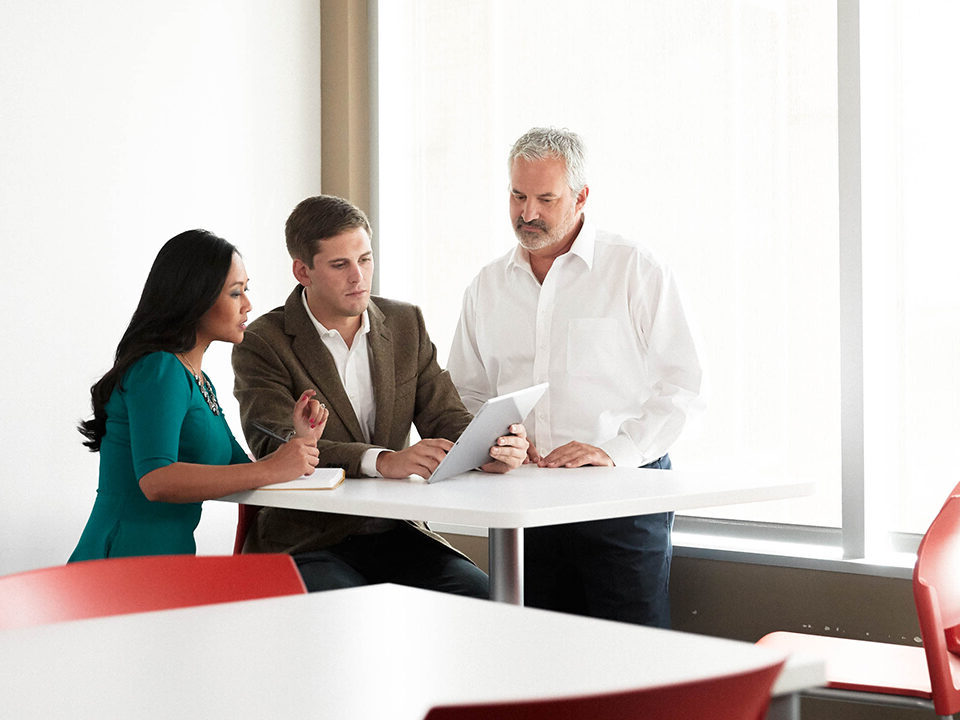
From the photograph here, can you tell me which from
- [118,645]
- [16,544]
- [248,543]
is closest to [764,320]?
[248,543]

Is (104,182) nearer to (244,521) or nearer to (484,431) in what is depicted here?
(244,521)

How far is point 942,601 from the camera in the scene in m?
2.09

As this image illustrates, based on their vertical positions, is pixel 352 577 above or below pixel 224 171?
below

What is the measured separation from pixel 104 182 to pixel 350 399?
1.36 metres

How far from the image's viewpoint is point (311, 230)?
9.11 ft

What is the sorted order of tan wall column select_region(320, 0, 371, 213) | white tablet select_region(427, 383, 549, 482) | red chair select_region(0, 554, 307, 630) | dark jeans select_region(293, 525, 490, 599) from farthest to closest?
tan wall column select_region(320, 0, 371, 213) → dark jeans select_region(293, 525, 490, 599) → white tablet select_region(427, 383, 549, 482) → red chair select_region(0, 554, 307, 630)

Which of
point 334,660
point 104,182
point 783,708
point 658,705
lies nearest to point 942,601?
point 783,708

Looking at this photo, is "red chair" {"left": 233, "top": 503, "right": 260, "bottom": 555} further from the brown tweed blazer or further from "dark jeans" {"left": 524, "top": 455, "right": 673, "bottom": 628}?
"dark jeans" {"left": 524, "top": 455, "right": 673, "bottom": 628}

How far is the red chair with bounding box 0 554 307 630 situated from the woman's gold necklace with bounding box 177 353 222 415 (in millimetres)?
980

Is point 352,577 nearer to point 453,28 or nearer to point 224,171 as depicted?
point 224,171

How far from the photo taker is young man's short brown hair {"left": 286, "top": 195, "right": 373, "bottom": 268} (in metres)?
2.77

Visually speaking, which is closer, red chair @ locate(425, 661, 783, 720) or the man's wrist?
red chair @ locate(425, 661, 783, 720)

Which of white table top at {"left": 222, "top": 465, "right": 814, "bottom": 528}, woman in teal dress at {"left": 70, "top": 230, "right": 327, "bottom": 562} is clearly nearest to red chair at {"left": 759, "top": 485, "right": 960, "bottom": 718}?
white table top at {"left": 222, "top": 465, "right": 814, "bottom": 528}

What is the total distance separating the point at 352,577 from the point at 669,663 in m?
1.57
